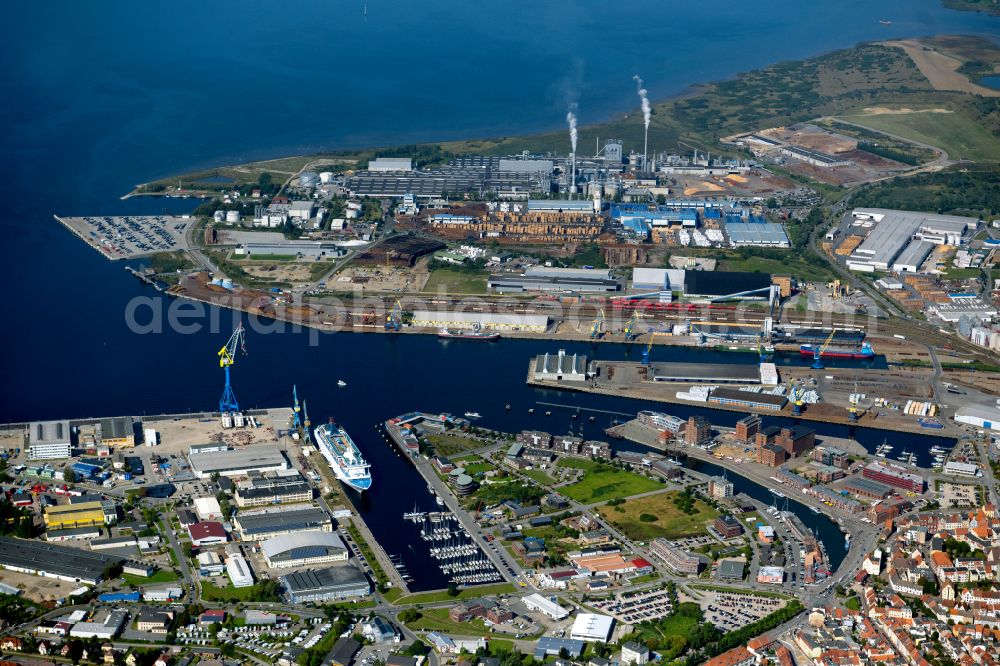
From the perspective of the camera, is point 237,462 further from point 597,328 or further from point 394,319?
point 597,328

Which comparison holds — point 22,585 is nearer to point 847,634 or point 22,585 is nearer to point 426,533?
point 426,533

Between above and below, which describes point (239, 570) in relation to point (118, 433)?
below

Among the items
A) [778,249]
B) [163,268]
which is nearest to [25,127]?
[163,268]

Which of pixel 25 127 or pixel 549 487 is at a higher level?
pixel 25 127

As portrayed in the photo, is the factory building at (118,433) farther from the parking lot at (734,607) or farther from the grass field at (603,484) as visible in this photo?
the parking lot at (734,607)

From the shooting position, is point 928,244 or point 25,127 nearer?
point 928,244

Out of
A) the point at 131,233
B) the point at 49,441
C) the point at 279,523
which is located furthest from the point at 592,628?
the point at 131,233

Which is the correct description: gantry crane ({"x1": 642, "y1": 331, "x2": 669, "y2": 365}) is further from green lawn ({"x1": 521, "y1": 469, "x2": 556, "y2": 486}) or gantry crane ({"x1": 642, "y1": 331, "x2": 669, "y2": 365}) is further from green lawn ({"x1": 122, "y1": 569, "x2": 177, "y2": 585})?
green lawn ({"x1": 122, "y1": 569, "x2": 177, "y2": 585})
